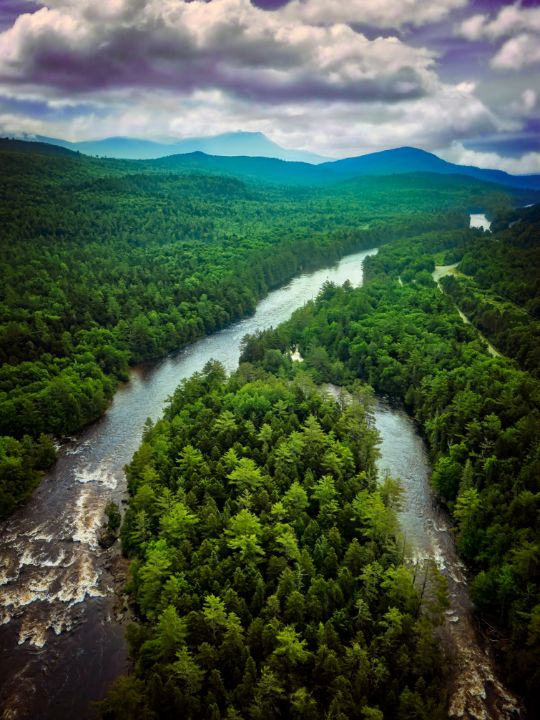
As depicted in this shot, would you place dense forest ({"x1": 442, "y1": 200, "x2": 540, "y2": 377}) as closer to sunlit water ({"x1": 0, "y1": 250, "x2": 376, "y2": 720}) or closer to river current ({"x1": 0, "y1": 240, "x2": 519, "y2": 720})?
river current ({"x1": 0, "y1": 240, "x2": 519, "y2": 720})

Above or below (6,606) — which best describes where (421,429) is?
above

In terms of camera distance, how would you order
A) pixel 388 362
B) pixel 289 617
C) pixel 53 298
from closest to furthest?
1. pixel 289 617
2. pixel 388 362
3. pixel 53 298

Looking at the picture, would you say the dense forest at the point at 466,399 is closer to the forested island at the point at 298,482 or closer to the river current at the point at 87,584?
the forested island at the point at 298,482

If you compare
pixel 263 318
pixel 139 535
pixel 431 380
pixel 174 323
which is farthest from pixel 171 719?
pixel 263 318

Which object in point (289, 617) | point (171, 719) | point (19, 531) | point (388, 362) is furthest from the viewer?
point (388, 362)

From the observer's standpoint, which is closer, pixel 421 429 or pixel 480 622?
pixel 480 622

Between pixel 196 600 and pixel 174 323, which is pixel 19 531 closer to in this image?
pixel 196 600
